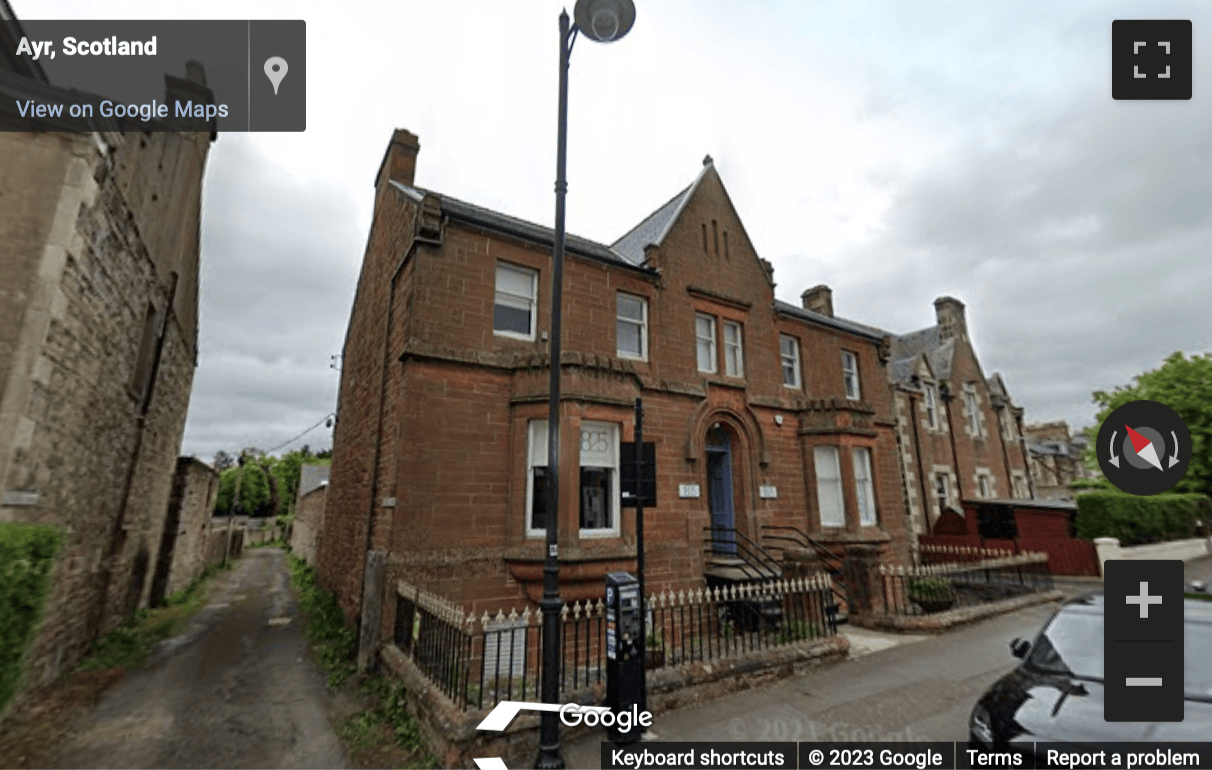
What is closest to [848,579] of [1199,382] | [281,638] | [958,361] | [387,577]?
[387,577]

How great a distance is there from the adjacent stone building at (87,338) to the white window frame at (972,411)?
33.6m

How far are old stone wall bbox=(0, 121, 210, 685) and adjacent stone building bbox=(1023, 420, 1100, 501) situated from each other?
4651 cm

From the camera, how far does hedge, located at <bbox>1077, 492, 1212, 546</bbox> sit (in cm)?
1958

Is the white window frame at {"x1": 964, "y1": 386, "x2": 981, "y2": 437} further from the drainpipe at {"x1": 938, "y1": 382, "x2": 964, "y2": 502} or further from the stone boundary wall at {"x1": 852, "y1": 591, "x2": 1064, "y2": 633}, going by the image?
the stone boundary wall at {"x1": 852, "y1": 591, "x2": 1064, "y2": 633}

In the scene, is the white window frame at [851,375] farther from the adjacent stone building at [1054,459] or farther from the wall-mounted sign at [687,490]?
the adjacent stone building at [1054,459]

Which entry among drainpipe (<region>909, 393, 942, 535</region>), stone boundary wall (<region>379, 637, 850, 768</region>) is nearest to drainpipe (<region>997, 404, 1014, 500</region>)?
drainpipe (<region>909, 393, 942, 535</region>)

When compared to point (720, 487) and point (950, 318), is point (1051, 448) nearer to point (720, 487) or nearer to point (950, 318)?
point (950, 318)

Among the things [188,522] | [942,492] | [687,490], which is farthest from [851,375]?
[188,522]

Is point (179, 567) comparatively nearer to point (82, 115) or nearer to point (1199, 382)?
point (82, 115)

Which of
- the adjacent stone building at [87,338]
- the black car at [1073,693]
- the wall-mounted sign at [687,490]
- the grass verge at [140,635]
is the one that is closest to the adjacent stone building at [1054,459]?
the wall-mounted sign at [687,490]

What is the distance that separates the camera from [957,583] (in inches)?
558

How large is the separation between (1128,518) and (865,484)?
1321cm

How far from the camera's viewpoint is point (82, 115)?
7539 millimetres

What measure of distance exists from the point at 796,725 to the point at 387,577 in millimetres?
6482
